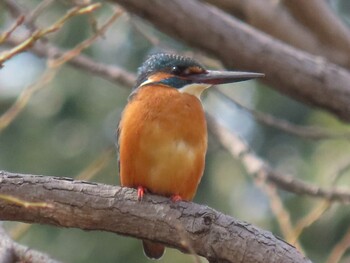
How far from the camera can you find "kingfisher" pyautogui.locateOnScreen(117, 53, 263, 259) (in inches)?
167

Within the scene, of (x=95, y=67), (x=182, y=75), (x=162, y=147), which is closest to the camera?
(x=162, y=147)

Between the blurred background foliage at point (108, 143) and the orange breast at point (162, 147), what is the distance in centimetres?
444

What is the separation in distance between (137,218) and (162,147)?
51 cm

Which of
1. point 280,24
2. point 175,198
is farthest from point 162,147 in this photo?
point 280,24

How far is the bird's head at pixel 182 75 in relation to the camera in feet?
14.9

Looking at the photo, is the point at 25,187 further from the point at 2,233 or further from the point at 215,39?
the point at 215,39

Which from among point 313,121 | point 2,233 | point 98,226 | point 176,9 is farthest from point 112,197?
point 313,121

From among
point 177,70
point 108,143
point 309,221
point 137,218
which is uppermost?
point 177,70

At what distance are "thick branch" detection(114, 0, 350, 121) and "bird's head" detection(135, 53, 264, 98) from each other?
0.25 m

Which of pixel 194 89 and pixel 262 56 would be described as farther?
pixel 262 56

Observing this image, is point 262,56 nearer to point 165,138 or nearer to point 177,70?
point 177,70

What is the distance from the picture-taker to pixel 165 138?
4242mm

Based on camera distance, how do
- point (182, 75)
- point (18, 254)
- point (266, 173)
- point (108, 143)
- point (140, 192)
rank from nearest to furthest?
point (18, 254) → point (140, 192) → point (182, 75) → point (266, 173) → point (108, 143)

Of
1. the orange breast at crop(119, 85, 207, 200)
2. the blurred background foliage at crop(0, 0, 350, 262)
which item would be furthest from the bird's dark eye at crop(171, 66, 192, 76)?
the blurred background foliage at crop(0, 0, 350, 262)
